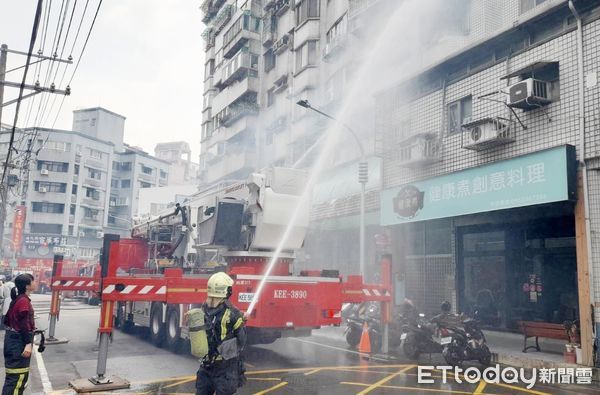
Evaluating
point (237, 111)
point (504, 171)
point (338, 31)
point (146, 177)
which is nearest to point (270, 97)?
point (237, 111)

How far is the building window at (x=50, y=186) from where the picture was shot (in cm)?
6575

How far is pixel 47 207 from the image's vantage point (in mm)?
66188

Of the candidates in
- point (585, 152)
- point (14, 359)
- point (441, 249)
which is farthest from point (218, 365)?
point (441, 249)

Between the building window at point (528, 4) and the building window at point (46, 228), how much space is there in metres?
64.6

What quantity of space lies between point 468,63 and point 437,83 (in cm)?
137

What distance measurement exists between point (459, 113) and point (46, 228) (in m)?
63.1

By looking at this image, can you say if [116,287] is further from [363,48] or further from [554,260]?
[363,48]

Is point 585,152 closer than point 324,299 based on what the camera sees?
No

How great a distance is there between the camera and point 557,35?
12500 mm

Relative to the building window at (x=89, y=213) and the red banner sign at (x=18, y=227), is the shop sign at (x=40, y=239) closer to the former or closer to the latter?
the building window at (x=89, y=213)

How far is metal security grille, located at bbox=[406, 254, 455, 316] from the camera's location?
16.2m

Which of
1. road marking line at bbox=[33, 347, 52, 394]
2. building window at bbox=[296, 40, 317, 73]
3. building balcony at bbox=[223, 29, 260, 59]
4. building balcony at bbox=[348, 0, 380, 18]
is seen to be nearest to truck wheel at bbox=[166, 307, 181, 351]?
road marking line at bbox=[33, 347, 52, 394]

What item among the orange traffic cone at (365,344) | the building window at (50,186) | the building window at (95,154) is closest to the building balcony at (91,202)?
the building window at (50,186)

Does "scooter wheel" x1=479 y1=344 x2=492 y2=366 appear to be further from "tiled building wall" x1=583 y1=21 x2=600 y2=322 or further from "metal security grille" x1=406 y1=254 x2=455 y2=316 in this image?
"metal security grille" x1=406 y1=254 x2=455 y2=316
